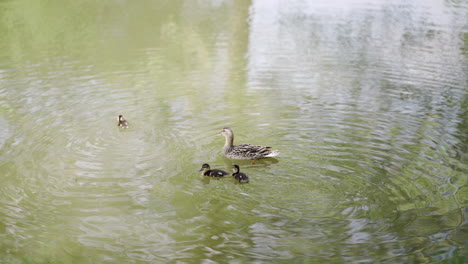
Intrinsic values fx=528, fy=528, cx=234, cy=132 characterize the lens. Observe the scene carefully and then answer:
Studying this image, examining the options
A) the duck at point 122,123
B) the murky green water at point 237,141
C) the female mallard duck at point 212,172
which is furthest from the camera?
the duck at point 122,123

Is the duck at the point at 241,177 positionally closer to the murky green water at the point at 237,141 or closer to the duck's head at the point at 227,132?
the murky green water at the point at 237,141

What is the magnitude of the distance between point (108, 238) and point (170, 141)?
364cm

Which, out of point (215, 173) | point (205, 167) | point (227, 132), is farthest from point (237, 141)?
point (215, 173)

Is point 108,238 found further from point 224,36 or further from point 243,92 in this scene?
point 224,36

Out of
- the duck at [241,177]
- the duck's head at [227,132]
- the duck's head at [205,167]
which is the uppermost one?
the duck's head at [227,132]

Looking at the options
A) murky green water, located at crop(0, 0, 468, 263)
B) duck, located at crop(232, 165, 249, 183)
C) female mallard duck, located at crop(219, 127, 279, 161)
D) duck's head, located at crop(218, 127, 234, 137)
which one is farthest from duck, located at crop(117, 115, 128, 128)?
duck, located at crop(232, 165, 249, 183)

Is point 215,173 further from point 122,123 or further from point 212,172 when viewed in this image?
point 122,123

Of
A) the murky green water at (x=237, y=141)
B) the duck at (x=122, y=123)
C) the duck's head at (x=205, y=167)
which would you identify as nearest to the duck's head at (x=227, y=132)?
the murky green water at (x=237, y=141)

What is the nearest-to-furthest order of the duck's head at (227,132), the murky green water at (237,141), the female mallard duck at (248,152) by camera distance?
1. the murky green water at (237,141)
2. the female mallard duck at (248,152)
3. the duck's head at (227,132)

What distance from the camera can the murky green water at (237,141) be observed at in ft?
21.9

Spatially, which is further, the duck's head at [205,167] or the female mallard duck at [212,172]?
the duck's head at [205,167]

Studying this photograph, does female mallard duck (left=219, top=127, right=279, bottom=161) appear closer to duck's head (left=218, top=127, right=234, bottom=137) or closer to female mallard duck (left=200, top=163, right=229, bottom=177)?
duck's head (left=218, top=127, right=234, bottom=137)

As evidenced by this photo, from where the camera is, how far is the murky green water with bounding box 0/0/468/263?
668 cm

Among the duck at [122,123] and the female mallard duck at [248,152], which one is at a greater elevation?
the duck at [122,123]
